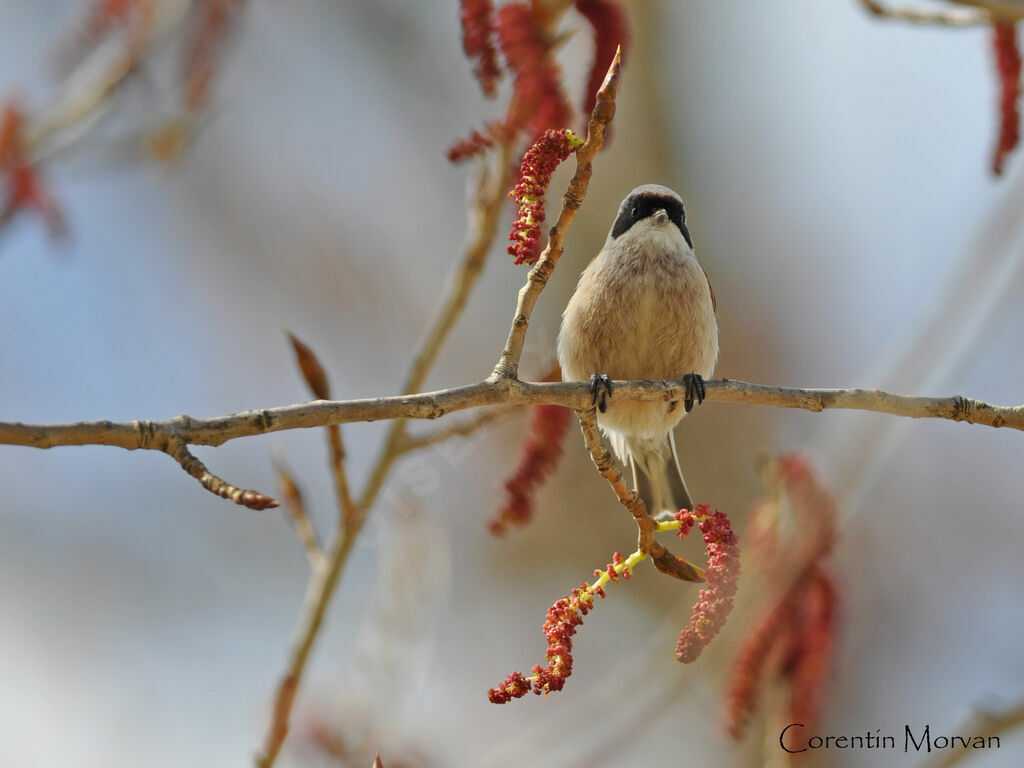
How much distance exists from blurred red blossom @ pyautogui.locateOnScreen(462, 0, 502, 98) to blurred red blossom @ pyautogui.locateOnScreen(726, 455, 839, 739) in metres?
1.30

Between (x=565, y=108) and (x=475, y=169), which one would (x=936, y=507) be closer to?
(x=475, y=169)

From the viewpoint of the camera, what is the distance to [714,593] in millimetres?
1844

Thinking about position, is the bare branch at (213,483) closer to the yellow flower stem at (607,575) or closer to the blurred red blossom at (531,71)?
the yellow flower stem at (607,575)

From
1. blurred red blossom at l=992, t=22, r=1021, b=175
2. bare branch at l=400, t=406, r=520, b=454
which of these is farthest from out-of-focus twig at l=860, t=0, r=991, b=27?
bare branch at l=400, t=406, r=520, b=454

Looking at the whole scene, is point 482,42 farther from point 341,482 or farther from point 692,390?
point 692,390

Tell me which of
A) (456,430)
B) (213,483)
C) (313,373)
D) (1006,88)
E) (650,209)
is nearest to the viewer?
(213,483)

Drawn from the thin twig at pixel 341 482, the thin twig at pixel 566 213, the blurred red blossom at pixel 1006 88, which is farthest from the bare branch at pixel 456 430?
the blurred red blossom at pixel 1006 88

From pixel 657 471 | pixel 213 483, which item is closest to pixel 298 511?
pixel 213 483

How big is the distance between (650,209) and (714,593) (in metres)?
2.41

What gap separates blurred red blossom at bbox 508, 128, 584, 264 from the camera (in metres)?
1.87

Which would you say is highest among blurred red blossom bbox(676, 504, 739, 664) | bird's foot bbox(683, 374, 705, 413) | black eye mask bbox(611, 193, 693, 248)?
black eye mask bbox(611, 193, 693, 248)

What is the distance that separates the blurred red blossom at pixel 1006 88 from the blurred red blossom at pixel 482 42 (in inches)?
47.5

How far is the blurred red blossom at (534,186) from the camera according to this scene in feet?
6.12

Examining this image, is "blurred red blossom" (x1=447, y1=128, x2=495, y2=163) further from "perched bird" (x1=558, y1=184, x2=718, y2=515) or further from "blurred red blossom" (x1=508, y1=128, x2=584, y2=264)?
"perched bird" (x1=558, y1=184, x2=718, y2=515)
